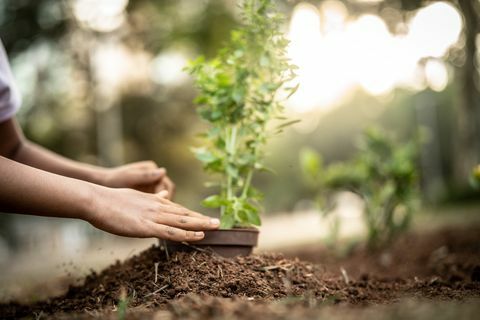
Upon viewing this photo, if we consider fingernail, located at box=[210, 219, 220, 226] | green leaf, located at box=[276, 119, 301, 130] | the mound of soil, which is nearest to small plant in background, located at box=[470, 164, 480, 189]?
the mound of soil

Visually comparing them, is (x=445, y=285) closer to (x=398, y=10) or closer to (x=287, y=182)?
(x=398, y=10)

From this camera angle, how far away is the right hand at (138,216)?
217 cm

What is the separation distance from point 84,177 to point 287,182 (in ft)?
133

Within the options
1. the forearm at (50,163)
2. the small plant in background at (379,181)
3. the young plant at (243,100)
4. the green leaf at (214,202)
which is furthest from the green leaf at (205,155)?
the small plant in background at (379,181)

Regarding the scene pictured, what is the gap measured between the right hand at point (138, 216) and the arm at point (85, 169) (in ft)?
2.29

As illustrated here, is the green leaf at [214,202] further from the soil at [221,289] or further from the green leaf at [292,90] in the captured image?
the green leaf at [292,90]

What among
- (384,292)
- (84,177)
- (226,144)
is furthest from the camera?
(84,177)

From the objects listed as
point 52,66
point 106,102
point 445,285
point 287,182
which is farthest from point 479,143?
point 445,285

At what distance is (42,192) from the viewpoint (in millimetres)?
2152

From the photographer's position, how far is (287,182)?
4322 centimetres

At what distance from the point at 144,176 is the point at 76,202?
851 millimetres

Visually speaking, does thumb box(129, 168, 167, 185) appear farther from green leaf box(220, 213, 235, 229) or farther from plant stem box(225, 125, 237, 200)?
green leaf box(220, 213, 235, 229)

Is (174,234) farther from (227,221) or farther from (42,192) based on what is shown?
(42,192)

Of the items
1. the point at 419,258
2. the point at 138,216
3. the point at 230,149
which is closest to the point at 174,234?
the point at 138,216
